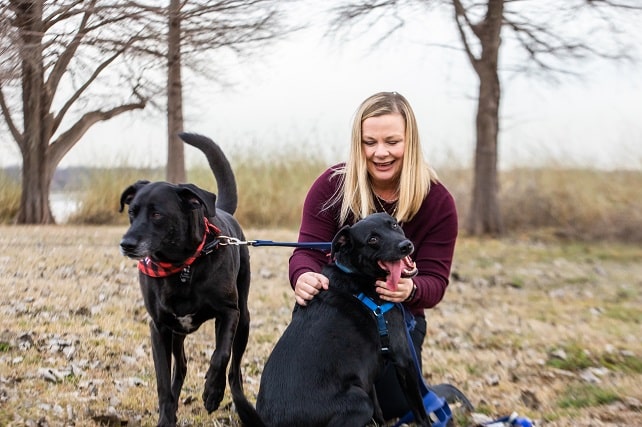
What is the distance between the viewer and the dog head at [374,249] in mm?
3275

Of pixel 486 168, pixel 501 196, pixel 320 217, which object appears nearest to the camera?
pixel 320 217

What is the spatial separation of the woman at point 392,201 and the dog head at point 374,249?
274 mm

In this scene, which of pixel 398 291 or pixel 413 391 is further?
pixel 398 291

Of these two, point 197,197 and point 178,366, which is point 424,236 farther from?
point 178,366

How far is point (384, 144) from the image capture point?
3.81m

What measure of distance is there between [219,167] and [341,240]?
142 cm

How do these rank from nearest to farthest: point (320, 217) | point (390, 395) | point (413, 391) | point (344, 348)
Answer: point (344, 348) < point (413, 391) < point (390, 395) < point (320, 217)

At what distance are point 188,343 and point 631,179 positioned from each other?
11.5 metres

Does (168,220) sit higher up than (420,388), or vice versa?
(168,220)

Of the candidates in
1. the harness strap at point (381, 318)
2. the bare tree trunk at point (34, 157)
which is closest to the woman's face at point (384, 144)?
the harness strap at point (381, 318)

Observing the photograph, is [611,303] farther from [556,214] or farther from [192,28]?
[192,28]

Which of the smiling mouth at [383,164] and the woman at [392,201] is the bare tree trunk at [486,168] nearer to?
the woman at [392,201]

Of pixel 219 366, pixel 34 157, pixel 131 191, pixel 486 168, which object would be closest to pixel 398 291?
pixel 219 366

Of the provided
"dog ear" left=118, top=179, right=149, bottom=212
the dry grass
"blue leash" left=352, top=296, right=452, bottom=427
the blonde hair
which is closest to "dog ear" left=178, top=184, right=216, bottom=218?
"dog ear" left=118, top=179, right=149, bottom=212
